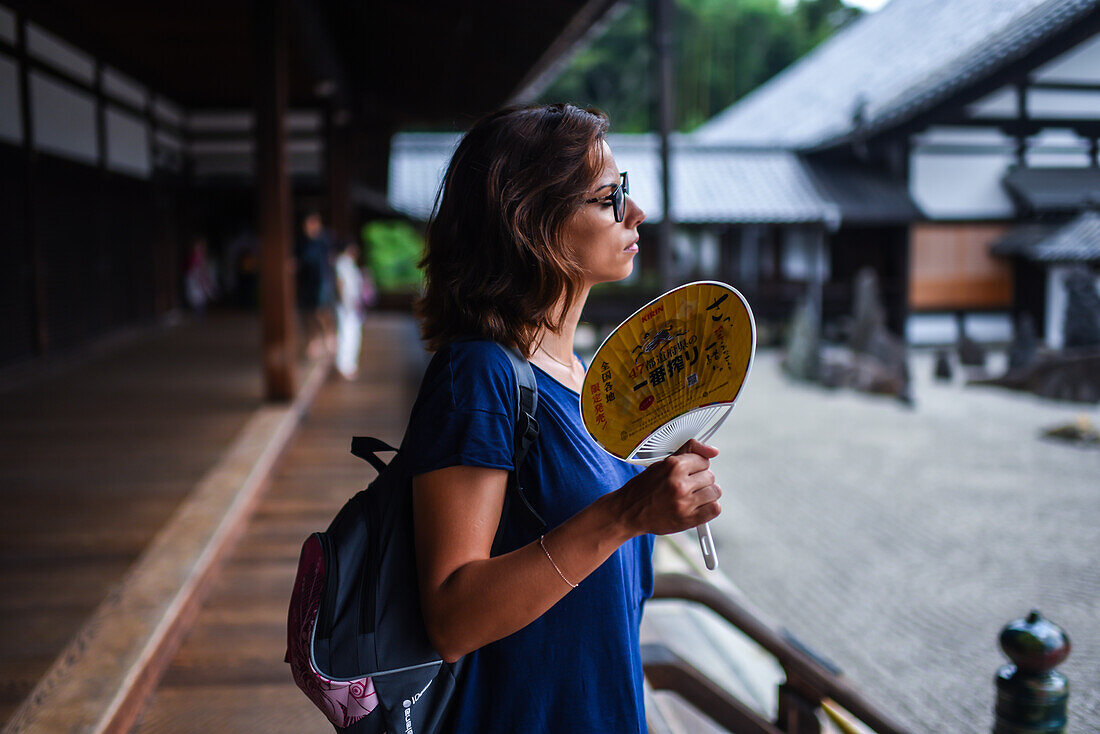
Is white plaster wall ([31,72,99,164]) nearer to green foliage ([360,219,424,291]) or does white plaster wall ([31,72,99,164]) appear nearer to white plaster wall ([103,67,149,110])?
white plaster wall ([103,67,149,110])

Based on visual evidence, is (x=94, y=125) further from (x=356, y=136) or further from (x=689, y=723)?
(x=689, y=723)

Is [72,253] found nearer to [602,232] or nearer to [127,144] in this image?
[127,144]

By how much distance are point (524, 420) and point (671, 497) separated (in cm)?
20

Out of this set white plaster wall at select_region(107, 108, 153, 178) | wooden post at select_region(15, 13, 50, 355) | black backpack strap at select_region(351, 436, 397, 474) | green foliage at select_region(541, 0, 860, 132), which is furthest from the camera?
white plaster wall at select_region(107, 108, 153, 178)

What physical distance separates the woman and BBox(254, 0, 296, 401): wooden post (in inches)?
190

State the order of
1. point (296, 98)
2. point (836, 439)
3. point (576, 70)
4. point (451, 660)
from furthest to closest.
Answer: point (576, 70), point (296, 98), point (836, 439), point (451, 660)

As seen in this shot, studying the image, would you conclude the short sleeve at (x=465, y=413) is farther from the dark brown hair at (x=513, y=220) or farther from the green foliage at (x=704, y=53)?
the green foliage at (x=704, y=53)

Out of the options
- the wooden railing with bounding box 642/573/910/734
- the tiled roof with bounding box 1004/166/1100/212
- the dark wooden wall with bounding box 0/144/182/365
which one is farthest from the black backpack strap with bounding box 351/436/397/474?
A: the dark wooden wall with bounding box 0/144/182/365

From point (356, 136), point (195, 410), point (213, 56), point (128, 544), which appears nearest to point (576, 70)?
point (356, 136)

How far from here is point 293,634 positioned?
101 centimetres

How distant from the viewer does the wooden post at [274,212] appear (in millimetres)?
5461

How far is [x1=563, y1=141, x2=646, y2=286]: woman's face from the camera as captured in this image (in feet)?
3.46

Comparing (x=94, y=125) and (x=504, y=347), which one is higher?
(x=94, y=125)

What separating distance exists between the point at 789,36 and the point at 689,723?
309cm
